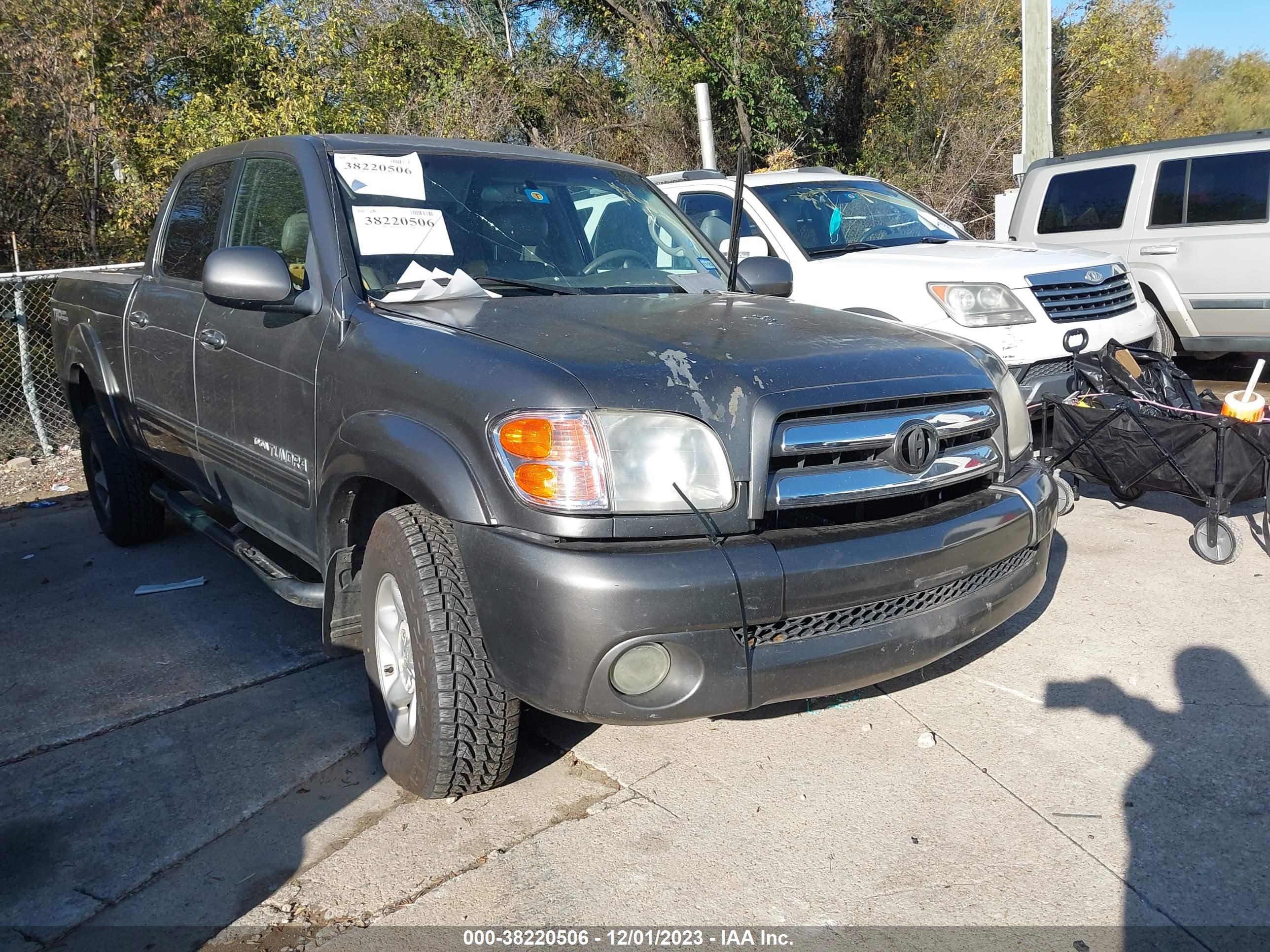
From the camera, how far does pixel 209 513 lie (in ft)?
15.2

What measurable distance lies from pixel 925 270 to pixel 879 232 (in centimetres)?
115

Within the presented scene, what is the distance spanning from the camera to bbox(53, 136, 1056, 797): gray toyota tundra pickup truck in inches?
97.7

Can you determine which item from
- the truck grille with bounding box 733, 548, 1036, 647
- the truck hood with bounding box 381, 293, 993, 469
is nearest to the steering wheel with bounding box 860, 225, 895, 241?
the truck hood with bounding box 381, 293, 993, 469

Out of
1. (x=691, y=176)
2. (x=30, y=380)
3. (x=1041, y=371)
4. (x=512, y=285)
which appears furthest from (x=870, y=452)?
(x=30, y=380)

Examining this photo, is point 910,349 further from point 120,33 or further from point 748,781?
point 120,33

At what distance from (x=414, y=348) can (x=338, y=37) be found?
35.0 feet

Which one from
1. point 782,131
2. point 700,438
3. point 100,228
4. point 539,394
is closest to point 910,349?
point 700,438

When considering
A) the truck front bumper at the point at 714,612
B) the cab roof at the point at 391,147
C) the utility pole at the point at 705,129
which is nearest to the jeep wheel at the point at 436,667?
the truck front bumper at the point at 714,612

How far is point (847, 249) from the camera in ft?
22.4

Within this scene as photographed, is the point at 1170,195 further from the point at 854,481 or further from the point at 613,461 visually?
the point at 613,461

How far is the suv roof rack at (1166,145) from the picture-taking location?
26.4ft

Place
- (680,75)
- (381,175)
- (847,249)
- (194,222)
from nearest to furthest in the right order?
1. (381,175)
2. (194,222)
3. (847,249)
4. (680,75)

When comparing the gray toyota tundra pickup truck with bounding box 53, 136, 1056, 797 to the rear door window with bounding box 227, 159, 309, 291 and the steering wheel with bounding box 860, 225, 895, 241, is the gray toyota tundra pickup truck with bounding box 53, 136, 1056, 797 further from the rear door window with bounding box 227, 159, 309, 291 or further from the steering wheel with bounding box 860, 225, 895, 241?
the steering wheel with bounding box 860, 225, 895, 241

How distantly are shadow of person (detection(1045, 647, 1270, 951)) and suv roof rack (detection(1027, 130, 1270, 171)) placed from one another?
5.89 metres
